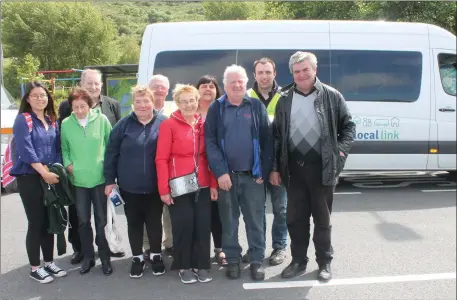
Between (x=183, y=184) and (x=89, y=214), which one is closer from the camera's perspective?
(x=183, y=184)

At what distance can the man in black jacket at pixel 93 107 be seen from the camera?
3865mm

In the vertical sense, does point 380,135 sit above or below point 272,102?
below

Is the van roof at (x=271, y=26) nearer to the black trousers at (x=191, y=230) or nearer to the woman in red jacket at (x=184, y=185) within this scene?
the woman in red jacket at (x=184, y=185)

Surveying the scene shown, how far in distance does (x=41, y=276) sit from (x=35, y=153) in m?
1.02

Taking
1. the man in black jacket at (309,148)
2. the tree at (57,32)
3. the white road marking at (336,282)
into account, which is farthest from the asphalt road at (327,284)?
the tree at (57,32)

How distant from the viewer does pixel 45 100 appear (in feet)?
11.3

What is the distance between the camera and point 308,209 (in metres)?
3.61

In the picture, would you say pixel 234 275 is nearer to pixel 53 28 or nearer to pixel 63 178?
pixel 63 178

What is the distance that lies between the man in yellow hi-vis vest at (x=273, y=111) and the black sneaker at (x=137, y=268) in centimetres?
90

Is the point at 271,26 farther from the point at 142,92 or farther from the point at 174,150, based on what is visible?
the point at 174,150

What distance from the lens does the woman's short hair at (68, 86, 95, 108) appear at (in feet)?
11.7

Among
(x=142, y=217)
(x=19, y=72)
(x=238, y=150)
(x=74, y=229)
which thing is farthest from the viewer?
(x=74, y=229)

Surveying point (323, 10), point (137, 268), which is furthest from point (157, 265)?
point (323, 10)

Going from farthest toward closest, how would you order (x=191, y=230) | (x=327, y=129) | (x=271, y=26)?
(x=271, y=26) → (x=191, y=230) → (x=327, y=129)
